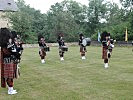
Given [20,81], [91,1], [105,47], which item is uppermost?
[91,1]

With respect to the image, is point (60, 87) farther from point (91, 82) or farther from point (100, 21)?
point (100, 21)

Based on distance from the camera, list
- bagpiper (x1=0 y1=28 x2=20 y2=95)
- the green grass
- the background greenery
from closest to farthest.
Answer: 1. the green grass
2. bagpiper (x1=0 y1=28 x2=20 y2=95)
3. the background greenery

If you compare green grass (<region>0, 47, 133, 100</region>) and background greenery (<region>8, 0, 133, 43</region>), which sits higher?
background greenery (<region>8, 0, 133, 43</region>)

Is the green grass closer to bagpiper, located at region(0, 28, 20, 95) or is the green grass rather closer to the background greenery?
bagpiper, located at region(0, 28, 20, 95)

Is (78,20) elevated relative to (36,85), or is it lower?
elevated

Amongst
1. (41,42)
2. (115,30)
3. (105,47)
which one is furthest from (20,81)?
(115,30)

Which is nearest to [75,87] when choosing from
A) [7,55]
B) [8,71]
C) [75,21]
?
[8,71]

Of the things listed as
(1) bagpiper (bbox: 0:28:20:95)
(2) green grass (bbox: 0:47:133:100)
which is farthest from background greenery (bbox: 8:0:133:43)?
(1) bagpiper (bbox: 0:28:20:95)

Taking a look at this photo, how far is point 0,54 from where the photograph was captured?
10273 millimetres

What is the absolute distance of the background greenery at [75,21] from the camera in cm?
5116

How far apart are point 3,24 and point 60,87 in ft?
196

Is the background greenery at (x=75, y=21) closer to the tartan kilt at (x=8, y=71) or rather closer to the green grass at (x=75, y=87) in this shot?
the green grass at (x=75, y=87)

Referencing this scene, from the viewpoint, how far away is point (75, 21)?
69.6m

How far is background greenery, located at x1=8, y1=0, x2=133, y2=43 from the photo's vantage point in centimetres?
5116
